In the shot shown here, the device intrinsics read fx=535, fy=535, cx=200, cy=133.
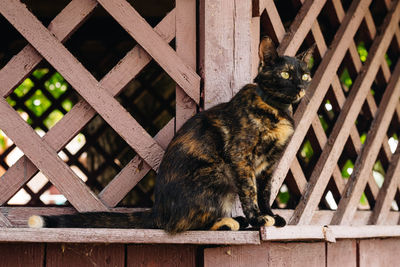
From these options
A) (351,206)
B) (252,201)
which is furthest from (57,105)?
(252,201)

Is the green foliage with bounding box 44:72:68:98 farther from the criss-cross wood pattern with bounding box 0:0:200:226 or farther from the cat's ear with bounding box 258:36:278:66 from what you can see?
the cat's ear with bounding box 258:36:278:66

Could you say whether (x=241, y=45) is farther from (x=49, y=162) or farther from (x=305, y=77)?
(x=49, y=162)

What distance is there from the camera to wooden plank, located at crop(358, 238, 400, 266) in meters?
2.54

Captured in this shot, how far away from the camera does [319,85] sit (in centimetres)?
249

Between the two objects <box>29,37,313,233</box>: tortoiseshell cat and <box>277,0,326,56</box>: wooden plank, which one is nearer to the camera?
<box>29,37,313,233</box>: tortoiseshell cat

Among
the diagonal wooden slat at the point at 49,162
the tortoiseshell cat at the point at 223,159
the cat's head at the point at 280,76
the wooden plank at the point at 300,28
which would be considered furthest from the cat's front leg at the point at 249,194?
the wooden plank at the point at 300,28

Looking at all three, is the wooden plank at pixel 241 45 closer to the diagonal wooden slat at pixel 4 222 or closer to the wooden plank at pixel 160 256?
the wooden plank at pixel 160 256

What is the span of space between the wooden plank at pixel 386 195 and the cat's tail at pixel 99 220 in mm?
1532

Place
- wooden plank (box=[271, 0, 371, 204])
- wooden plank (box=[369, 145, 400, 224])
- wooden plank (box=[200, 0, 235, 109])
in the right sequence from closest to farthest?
wooden plank (box=[200, 0, 235, 109]) < wooden plank (box=[271, 0, 371, 204]) < wooden plank (box=[369, 145, 400, 224])

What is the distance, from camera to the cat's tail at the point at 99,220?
5.79 ft

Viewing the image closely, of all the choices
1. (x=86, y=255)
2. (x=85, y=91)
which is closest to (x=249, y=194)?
(x=86, y=255)

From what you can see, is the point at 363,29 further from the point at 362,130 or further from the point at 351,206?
the point at 351,206

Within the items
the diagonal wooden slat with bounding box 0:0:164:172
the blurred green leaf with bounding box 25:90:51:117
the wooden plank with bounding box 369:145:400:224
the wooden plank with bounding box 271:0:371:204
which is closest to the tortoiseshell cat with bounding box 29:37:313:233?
the diagonal wooden slat with bounding box 0:0:164:172

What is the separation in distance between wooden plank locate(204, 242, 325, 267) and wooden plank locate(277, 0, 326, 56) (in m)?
0.83
